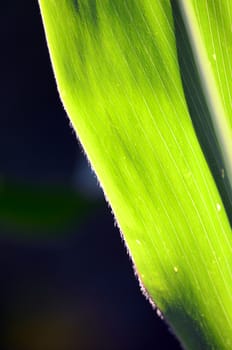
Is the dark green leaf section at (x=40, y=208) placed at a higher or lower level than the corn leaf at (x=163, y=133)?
higher

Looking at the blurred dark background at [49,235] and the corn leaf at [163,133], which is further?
the blurred dark background at [49,235]

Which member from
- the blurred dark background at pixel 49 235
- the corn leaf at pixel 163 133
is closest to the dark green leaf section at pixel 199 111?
the corn leaf at pixel 163 133

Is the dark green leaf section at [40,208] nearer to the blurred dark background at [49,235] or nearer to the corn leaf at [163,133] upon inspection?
the blurred dark background at [49,235]

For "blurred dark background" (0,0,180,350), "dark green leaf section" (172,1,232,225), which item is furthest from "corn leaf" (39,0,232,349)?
"blurred dark background" (0,0,180,350)

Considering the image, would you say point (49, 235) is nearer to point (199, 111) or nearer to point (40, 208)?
point (40, 208)

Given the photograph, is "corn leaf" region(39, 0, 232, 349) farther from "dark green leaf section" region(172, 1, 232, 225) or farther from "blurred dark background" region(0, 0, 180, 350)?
"blurred dark background" region(0, 0, 180, 350)

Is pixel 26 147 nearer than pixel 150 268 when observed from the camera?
No

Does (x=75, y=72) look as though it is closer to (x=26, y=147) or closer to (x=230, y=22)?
(x=230, y=22)

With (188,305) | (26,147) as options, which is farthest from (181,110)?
(26,147)
